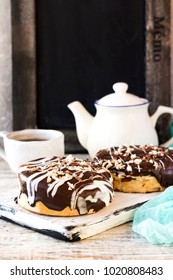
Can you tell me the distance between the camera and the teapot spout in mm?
1138

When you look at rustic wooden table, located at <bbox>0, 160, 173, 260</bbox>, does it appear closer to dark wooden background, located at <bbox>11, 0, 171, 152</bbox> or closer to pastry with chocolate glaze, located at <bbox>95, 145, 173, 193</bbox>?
pastry with chocolate glaze, located at <bbox>95, 145, 173, 193</bbox>

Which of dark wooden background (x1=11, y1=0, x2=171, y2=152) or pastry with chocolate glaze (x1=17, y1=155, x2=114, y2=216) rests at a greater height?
dark wooden background (x1=11, y1=0, x2=171, y2=152)

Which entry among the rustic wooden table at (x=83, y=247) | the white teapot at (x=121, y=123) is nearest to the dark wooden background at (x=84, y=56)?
the white teapot at (x=121, y=123)

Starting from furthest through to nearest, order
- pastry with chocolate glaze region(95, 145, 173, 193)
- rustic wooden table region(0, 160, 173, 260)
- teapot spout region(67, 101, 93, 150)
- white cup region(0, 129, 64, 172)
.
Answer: teapot spout region(67, 101, 93, 150) → white cup region(0, 129, 64, 172) → pastry with chocolate glaze region(95, 145, 173, 193) → rustic wooden table region(0, 160, 173, 260)

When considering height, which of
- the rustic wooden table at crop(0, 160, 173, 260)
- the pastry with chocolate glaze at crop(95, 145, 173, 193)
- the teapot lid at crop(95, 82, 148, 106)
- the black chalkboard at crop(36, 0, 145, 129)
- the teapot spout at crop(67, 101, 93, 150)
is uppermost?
the black chalkboard at crop(36, 0, 145, 129)

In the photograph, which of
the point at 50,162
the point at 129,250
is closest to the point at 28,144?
the point at 50,162

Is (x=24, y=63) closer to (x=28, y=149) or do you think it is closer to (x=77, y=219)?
(x=28, y=149)

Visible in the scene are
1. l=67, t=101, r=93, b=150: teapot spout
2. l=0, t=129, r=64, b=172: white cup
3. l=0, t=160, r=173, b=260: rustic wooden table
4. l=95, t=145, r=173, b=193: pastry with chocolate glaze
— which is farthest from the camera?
l=67, t=101, r=93, b=150: teapot spout

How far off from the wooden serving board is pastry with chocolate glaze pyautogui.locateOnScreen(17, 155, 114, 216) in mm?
10

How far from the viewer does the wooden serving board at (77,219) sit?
787 millimetres

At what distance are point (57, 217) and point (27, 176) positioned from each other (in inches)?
2.9

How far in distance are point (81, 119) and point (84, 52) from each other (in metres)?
0.15

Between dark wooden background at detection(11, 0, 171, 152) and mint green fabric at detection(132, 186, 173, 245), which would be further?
dark wooden background at detection(11, 0, 171, 152)

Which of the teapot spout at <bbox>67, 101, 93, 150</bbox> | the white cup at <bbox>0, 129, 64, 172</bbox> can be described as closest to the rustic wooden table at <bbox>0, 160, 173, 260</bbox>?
the white cup at <bbox>0, 129, 64, 172</bbox>
